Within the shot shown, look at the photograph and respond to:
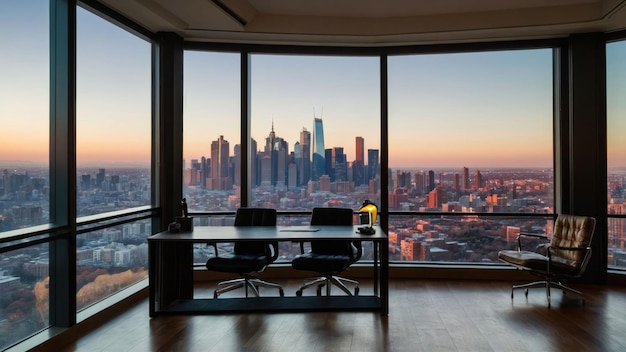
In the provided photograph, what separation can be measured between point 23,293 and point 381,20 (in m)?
4.94

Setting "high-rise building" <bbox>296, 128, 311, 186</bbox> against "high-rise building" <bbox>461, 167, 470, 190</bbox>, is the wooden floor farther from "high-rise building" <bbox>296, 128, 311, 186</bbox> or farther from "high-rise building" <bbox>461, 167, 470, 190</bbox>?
"high-rise building" <bbox>296, 128, 311, 186</bbox>

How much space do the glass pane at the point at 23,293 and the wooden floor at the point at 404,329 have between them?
0.34 m

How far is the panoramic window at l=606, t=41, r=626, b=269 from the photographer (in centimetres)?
611

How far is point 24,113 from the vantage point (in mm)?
3955

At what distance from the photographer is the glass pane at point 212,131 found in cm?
654

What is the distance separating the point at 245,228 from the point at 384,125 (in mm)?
2467

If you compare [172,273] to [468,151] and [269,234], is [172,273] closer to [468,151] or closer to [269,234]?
[269,234]

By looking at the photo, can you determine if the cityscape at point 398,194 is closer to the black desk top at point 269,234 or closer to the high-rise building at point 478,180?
the high-rise building at point 478,180

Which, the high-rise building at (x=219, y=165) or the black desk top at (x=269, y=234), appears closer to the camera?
the black desk top at (x=269, y=234)

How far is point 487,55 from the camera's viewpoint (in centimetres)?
661

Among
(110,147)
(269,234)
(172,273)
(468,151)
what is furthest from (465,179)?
(110,147)

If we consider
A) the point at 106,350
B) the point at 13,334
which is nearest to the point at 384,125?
the point at 106,350

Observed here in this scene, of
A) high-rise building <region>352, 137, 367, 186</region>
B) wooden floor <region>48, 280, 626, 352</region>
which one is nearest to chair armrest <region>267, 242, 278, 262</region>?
wooden floor <region>48, 280, 626, 352</region>

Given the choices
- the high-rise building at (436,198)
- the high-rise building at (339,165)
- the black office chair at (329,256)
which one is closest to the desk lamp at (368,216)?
the black office chair at (329,256)
